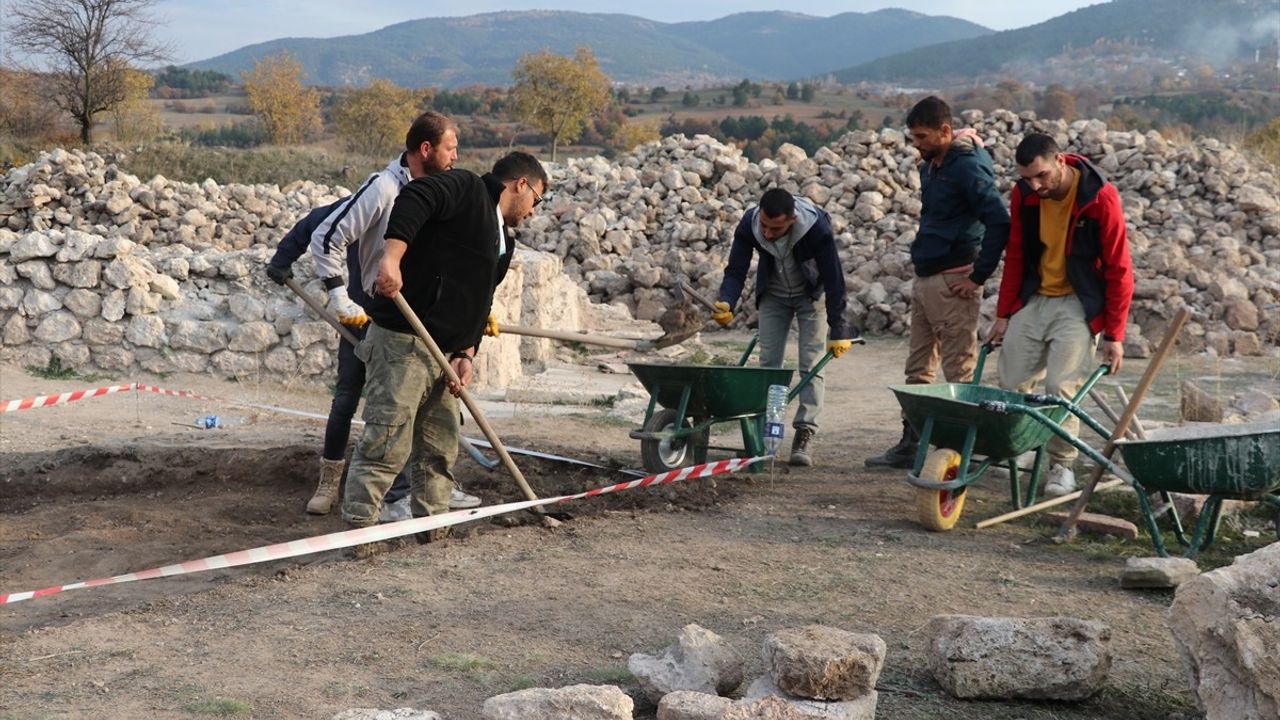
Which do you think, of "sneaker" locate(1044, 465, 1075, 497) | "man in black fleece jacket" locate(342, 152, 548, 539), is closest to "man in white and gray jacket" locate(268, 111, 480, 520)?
"man in black fleece jacket" locate(342, 152, 548, 539)

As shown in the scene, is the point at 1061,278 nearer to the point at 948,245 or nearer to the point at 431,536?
the point at 948,245

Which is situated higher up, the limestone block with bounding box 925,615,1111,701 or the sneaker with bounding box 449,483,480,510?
the limestone block with bounding box 925,615,1111,701

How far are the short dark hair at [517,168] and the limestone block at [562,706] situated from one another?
2.34 meters

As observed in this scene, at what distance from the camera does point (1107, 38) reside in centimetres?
14800

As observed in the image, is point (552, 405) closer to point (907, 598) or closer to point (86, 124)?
point (907, 598)

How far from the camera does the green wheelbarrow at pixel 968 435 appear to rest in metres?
4.90

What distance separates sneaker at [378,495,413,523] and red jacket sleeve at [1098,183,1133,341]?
3.19 meters

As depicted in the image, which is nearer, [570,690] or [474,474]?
[570,690]

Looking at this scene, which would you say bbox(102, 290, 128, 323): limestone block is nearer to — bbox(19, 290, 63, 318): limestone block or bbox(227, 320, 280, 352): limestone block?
bbox(19, 290, 63, 318): limestone block

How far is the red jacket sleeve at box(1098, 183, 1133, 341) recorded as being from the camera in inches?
209

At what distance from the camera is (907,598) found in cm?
432

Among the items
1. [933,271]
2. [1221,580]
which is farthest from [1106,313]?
[1221,580]

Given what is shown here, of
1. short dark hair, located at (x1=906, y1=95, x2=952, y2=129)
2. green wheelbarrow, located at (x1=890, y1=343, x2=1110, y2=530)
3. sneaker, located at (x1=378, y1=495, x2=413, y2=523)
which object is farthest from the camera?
short dark hair, located at (x1=906, y1=95, x2=952, y2=129)

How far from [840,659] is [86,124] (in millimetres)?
27965
